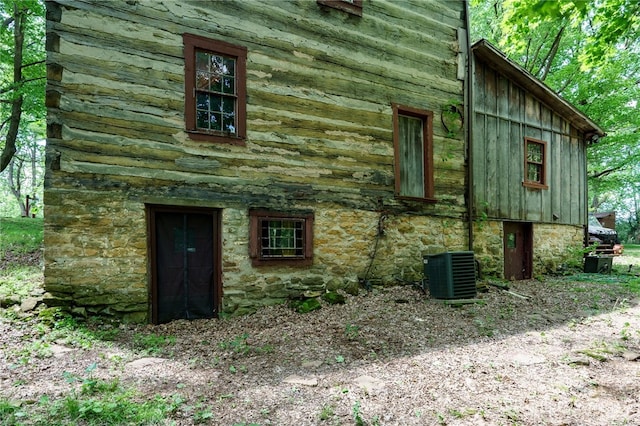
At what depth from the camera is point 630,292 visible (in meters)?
8.71

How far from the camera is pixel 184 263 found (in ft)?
21.9

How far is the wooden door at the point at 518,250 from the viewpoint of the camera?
431 inches

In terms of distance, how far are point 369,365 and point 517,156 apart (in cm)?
903

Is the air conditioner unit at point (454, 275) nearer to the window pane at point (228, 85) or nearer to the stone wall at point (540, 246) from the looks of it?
the stone wall at point (540, 246)

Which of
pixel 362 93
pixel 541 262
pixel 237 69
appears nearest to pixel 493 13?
pixel 541 262

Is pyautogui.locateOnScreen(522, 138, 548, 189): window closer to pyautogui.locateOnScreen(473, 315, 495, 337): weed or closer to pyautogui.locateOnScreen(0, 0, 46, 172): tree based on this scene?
A: pyautogui.locateOnScreen(473, 315, 495, 337): weed

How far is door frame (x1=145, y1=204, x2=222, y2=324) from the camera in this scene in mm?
6312

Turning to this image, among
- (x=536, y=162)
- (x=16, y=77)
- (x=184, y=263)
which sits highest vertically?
(x=16, y=77)

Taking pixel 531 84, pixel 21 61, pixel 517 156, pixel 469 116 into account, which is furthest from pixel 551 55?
pixel 21 61

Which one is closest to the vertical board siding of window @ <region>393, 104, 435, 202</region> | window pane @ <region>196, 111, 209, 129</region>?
window @ <region>393, 104, 435, 202</region>

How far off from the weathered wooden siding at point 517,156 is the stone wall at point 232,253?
200 cm

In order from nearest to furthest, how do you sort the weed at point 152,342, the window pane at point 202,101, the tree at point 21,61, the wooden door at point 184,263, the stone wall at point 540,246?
1. the weed at point 152,342
2. the wooden door at point 184,263
3. the window pane at point 202,101
4. the stone wall at point 540,246
5. the tree at point 21,61

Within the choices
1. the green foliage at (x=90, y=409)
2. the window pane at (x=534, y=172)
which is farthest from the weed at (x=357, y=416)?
the window pane at (x=534, y=172)

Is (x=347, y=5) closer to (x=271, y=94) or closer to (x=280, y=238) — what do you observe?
(x=271, y=94)
